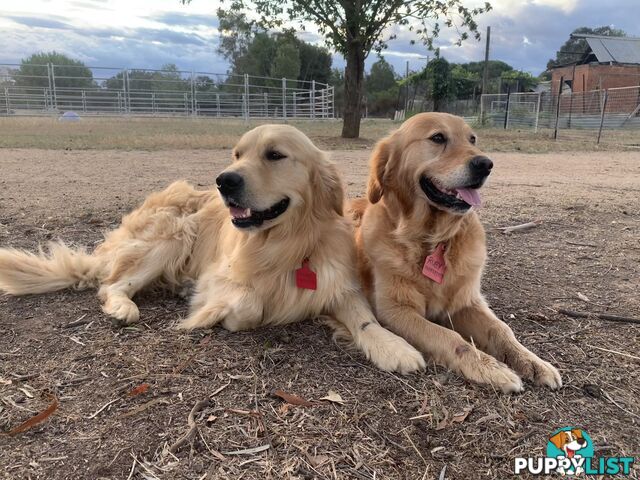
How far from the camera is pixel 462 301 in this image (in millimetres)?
2660

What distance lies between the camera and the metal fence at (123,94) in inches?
979

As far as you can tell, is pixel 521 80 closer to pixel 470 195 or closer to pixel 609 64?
pixel 609 64

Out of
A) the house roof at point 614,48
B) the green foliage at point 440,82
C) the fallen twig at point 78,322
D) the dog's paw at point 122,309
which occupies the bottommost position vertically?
the fallen twig at point 78,322

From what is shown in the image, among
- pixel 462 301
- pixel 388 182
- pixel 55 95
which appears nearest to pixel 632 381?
pixel 462 301

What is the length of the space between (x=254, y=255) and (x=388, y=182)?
0.94 metres

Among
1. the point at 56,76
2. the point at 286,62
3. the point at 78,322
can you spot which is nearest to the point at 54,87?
the point at 56,76

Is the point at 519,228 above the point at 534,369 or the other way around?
above

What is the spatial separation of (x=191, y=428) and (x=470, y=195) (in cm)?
175

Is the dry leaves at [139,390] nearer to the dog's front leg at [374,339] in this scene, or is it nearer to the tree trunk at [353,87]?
the dog's front leg at [374,339]

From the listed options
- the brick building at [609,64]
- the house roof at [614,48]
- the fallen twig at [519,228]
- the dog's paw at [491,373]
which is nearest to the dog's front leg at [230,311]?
the dog's paw at [491,373]

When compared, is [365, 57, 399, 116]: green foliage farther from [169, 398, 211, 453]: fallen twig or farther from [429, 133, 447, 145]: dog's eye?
[169, 398, 211, 453]: fallen twig

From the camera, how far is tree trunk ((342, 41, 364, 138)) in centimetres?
1446

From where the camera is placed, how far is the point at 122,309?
9.25ft

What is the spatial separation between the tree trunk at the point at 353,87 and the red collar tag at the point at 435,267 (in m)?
12.9
